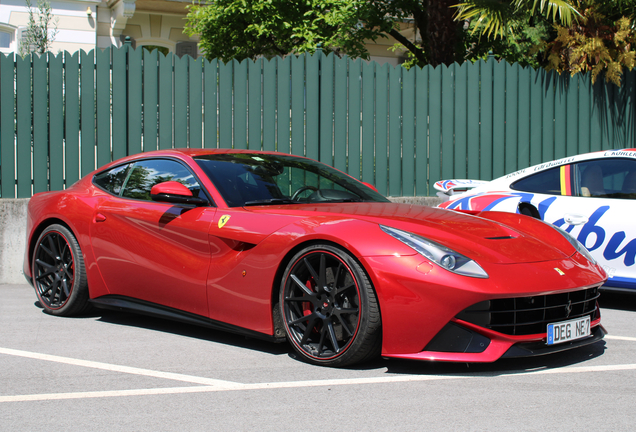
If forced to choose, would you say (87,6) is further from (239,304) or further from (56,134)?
(239,304)

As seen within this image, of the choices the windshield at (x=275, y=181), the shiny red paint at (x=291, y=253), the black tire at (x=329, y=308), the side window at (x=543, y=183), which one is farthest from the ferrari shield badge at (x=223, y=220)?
the side window at (x=543, y=183)

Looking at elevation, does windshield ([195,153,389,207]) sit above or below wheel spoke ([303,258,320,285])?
above

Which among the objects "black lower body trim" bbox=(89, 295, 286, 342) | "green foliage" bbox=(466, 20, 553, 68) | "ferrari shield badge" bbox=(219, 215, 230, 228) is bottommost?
"black lower body trim" bbox=(89, 295, 286, 342)

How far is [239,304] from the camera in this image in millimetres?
4270

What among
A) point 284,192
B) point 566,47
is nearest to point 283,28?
point 566,47

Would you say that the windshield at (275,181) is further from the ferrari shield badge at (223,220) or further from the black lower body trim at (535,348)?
the black lower body trim at (535,348)

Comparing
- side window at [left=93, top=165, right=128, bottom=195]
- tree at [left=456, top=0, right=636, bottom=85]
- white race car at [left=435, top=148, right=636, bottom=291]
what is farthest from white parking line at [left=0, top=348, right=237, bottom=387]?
Answer: tree at [left=456, top=0, right=636, bottom=85]

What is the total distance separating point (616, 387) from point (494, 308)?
0.77 meters

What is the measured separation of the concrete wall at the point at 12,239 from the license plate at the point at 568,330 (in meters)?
6.26

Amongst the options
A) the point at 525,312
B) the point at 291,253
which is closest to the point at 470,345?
the point at 525,312

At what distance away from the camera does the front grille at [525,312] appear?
356 cm

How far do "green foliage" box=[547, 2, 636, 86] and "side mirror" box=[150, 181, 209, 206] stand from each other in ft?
24.3

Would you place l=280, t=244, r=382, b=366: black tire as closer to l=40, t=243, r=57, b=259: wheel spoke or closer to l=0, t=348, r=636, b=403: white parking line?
l=0, t=348, r=636, b=403: white parking line

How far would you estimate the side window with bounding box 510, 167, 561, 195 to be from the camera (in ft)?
20.5
